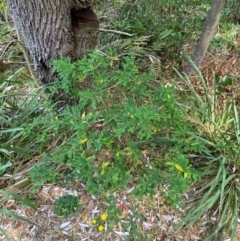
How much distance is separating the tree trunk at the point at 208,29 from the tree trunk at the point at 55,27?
118 centimetres

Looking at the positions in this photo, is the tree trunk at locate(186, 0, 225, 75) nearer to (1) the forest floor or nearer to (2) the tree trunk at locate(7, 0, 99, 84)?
(2) the tree trunk at locate(7, 0, 99, 84)

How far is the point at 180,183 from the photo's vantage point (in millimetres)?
1695

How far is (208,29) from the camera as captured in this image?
301cm

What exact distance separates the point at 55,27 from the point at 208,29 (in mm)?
1484

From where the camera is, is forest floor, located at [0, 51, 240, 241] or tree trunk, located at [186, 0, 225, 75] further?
tree trunk, located at [186, 0, 225, 75]

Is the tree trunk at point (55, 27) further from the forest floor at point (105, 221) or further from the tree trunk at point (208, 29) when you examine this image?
the tree trunk at point (208, 29)

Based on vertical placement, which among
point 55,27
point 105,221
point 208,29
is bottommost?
point 105,221

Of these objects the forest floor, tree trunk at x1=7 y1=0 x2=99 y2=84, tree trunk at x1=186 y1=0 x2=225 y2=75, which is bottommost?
the forest floor

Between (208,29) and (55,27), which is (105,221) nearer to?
(55,27)

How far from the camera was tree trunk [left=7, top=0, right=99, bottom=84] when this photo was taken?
2104 millimetres

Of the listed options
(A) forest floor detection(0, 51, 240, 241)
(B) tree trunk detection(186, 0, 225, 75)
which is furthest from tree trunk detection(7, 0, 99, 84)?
(B) tree trunk detection(186, 0, 225, 75)

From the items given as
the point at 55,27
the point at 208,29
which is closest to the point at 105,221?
the point at 55,27

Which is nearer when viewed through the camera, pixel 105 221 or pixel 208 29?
pixel 105 221

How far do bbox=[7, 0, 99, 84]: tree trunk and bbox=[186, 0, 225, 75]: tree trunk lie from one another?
46.6 inches
